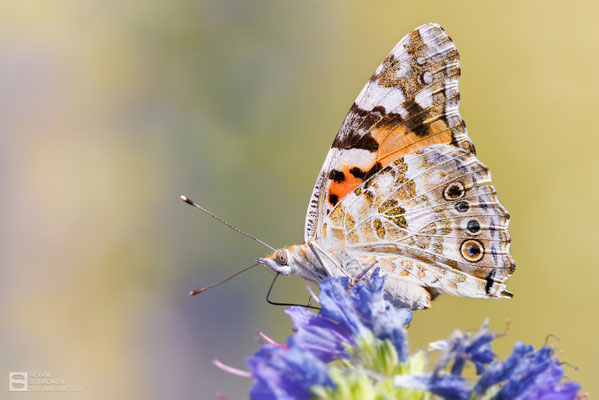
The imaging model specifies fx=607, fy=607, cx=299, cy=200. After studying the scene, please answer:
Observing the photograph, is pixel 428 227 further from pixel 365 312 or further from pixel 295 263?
pixel 365 312

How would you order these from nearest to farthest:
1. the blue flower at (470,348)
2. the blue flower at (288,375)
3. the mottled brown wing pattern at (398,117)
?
the blue flower at (288,375)
the blue flower at (470,348)
the mottled brown wing pattern at (398,117)

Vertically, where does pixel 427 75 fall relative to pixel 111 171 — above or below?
below

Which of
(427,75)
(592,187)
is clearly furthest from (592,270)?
(427,75)

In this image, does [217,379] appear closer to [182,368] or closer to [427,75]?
[182,368]

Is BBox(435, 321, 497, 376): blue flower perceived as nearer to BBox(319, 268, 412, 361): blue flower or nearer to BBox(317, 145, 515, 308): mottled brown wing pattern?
BBox(319, 268, 412, 361): blue flower

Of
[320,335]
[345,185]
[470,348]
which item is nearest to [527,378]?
[470,348]

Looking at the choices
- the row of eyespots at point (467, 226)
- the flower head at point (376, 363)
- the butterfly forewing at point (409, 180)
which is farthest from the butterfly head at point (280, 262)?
the flower head at point (376, 363)

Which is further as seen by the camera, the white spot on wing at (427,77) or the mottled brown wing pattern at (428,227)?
the white spot on wing at (427,77)

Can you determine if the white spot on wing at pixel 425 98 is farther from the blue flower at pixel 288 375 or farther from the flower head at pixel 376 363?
the blue flower at pixel 288 375
